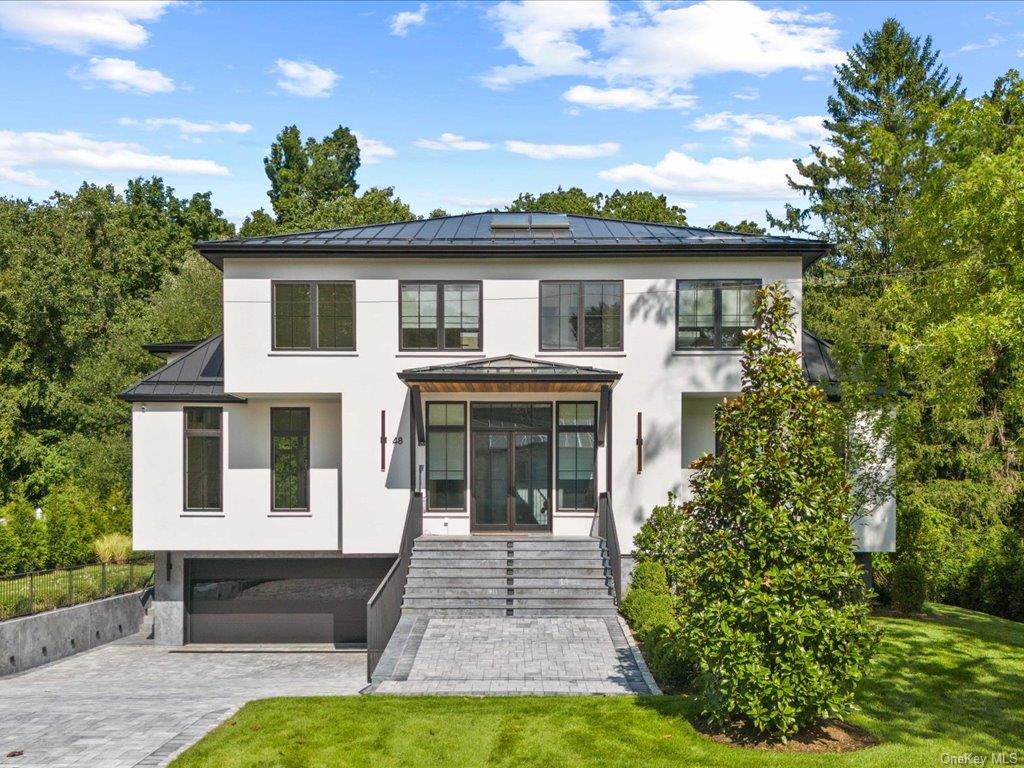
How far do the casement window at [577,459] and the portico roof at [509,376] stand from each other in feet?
3.19

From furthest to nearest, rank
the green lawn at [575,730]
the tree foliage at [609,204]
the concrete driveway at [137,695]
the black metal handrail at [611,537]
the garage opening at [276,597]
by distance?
the tree foliage at [609,204] < the garage opening at [276,597] < the black metal handrail at [611,537] < the concrete driveway at [137,695] < the green lawn at [575,730]

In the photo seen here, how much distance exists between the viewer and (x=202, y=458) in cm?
1916

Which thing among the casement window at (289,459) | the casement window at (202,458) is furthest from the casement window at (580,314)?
the casement window at (202,458)

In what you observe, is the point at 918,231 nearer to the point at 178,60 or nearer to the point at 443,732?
the point at 443,732

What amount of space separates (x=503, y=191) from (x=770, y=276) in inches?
1327

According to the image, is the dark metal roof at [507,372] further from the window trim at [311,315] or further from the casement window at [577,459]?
the window trim at [311,315]

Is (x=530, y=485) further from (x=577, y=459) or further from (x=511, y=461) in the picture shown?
(x=577, y=459)

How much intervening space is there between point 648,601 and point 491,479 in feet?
15.8

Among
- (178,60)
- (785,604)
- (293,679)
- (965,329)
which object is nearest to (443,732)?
(785,604)

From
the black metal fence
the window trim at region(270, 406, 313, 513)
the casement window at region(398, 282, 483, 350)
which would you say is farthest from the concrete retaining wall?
the casement window at region(398, 282, 483, 350)

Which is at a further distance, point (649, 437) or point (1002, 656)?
point (649, 437)

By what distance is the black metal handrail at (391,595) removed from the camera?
1368 centimetres

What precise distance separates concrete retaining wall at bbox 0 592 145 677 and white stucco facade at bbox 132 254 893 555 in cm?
237

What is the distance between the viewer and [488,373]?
57.9 feet
